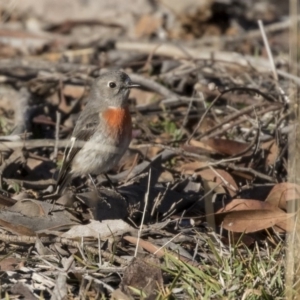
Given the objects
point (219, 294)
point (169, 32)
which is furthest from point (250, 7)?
point (219, 294)

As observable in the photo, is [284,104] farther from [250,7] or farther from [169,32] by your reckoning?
[250,7]

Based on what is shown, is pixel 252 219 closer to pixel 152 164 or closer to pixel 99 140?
pixel 152 164

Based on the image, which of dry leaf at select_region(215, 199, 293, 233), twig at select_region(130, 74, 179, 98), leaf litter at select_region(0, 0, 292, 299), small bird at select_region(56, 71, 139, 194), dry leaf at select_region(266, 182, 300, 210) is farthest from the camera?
twig at select_region(130, 74, 179, 98)

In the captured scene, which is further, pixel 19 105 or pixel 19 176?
pixel 19 105

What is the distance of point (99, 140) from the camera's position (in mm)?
7609

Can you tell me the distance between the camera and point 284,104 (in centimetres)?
839

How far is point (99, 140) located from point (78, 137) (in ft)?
0.73

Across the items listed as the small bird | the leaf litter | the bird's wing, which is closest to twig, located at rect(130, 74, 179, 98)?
the leaf litter

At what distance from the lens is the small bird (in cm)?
747

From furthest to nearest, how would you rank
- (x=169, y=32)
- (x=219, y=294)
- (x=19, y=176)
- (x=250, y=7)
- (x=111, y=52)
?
(x=250, y=7) → (x=169, y=32) → (x=111, y=52) → (x=19, y=176) → (x=219, y=294)

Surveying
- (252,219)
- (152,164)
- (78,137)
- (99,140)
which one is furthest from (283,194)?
(78,137)

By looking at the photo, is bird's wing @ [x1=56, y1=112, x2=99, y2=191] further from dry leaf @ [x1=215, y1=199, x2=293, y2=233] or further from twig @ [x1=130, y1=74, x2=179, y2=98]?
twig @ [x1=130, y1=74, x2=179, y2=98]

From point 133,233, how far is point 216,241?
664mm

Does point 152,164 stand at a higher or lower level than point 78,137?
lower
